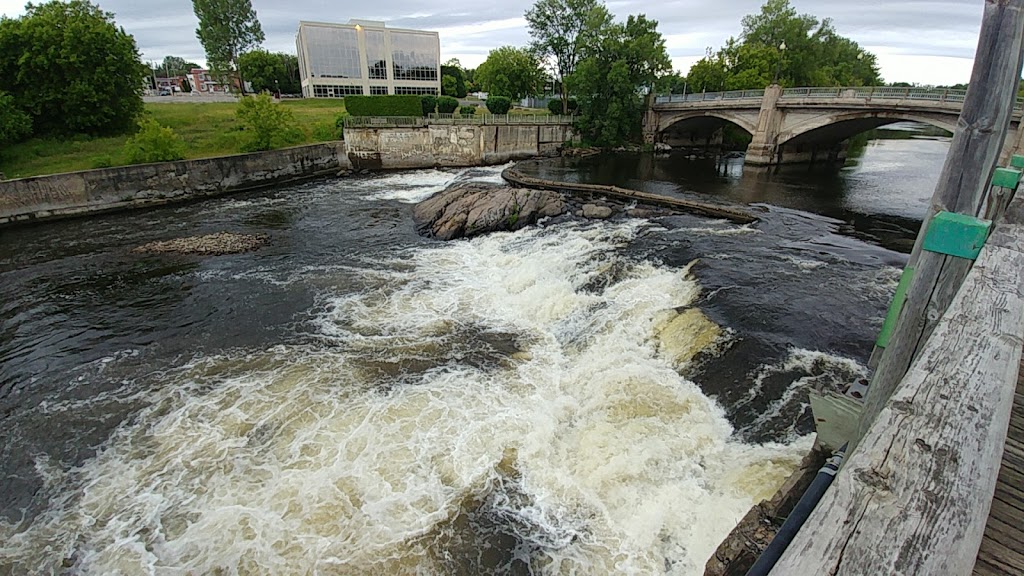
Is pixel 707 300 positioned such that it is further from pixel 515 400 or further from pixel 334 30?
pixel 334 30

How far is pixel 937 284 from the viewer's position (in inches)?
119

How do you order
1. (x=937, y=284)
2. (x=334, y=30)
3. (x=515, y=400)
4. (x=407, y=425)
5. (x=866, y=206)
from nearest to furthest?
1. (x=937, y=284)
2. (x=407, y=425)
3. (x=515, y=400)
4. (x=866, y=206)
5. (x=334, y=30)

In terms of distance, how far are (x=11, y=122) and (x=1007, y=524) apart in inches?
1752

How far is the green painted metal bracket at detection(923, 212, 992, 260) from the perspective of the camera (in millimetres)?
2713

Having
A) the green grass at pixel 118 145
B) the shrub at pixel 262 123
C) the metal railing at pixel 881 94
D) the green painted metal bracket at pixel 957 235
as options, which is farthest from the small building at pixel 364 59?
the green painted metal bracket at pixel 957 235

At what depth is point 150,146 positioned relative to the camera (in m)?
29.0

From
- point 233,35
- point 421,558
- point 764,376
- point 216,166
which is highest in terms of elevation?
point 233,35

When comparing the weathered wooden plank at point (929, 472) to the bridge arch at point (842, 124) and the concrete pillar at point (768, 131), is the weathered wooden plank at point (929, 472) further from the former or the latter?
the concrete pillar at point (768, 131)

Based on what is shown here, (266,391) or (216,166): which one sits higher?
(216,166)

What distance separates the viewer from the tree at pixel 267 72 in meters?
78.8

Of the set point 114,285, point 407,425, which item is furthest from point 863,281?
point 114,285

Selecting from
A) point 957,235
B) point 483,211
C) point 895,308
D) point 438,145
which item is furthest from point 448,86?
point 957,235

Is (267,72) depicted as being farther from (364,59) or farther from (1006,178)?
(1006,178)

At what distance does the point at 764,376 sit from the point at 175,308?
642 inches
